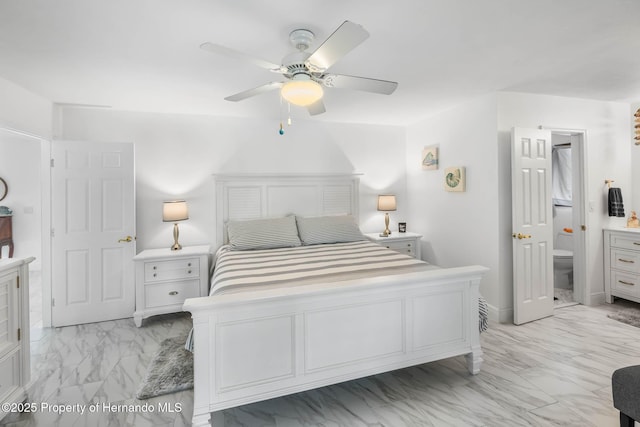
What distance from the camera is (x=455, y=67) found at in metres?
2.53

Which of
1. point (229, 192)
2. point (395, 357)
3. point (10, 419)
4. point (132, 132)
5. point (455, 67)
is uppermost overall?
point (455, 67)

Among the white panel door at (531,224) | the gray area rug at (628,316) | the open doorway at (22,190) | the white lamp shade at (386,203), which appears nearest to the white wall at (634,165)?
the gray area rug at (628,316)

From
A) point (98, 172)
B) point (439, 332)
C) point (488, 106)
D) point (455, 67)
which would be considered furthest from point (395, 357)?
point (98, 172)

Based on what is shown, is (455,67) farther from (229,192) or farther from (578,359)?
(229,192)

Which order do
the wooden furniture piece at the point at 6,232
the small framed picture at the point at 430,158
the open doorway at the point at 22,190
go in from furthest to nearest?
the open doorway at the point at 22,190
the wooden furniture piece at the point at 6,232
the small framed picture at the point at 430,158

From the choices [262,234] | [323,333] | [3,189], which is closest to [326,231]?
[262,234]

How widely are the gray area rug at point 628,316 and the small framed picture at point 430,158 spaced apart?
2461mm

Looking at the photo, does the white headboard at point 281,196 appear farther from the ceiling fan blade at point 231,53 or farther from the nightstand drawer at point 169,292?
the ceiling fan blade at point 231,53

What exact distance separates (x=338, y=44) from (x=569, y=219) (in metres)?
5.41

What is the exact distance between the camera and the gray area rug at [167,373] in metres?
2.08

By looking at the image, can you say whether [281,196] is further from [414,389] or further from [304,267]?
[414,389]

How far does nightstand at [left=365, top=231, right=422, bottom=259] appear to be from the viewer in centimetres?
407

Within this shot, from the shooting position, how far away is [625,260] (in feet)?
11.3

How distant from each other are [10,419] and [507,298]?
159 inches
